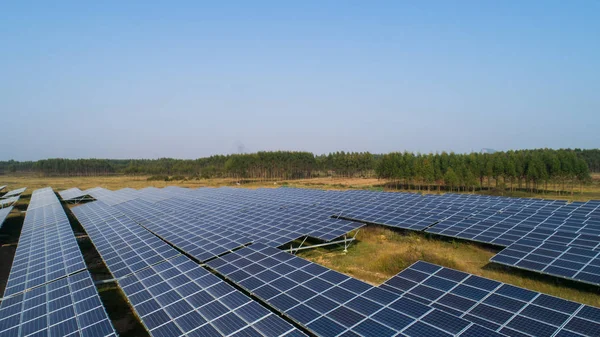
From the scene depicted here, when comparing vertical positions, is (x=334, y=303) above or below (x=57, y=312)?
above

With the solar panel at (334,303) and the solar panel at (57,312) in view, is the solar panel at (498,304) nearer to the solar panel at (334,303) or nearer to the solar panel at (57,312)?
the solar panel at (334,303)

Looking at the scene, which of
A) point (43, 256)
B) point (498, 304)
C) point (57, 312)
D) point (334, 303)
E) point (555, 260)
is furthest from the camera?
point (43, 256)

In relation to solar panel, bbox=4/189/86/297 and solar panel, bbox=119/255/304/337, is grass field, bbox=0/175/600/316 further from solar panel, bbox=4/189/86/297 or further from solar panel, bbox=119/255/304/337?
solar panel, bbox=119/255/304/337

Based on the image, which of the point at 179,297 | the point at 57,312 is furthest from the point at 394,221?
the point at 57,312

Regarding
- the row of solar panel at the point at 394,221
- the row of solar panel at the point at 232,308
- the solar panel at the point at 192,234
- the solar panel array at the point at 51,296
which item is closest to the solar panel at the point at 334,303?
the row of solar panel at the point at 232,308

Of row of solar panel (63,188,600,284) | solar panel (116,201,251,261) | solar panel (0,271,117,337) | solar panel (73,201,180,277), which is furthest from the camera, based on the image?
row of solar panel (63,188,600,284)

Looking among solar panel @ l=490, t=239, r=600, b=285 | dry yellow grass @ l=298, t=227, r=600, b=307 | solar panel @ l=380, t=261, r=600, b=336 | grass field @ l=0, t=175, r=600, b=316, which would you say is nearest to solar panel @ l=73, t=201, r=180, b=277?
grass field @ l=0, t=175, r=600, b=316

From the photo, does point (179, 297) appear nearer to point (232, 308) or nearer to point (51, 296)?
point (232, 308)
